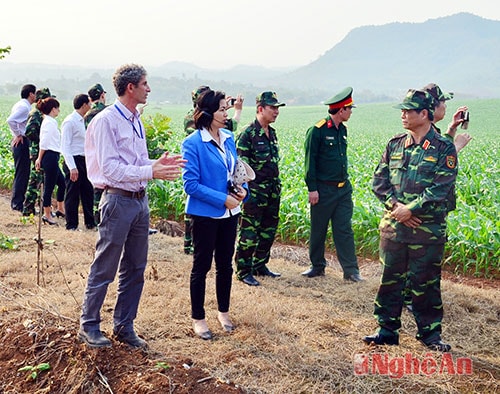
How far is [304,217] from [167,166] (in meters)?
5.02

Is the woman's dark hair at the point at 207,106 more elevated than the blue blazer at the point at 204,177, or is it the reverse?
the woman's dark hair at the point at 207,106

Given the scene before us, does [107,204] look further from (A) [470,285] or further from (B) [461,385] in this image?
(A) [470,285]

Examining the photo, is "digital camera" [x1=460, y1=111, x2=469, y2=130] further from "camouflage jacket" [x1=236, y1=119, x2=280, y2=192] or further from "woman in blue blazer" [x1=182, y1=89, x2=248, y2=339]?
"woman in blue blazer" [x1=182, y1=89, x2=248, y2=339]

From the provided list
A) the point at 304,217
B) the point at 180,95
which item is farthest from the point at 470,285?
the point at 180,95

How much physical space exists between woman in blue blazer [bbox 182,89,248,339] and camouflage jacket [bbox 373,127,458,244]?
127 cm

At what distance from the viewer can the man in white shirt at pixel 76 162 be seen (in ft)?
26.6

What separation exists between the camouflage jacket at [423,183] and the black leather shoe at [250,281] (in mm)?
2072

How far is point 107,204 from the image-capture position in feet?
13.2

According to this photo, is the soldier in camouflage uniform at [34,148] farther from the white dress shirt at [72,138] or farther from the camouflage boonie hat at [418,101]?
the camouflage boonie hat at [418,101]

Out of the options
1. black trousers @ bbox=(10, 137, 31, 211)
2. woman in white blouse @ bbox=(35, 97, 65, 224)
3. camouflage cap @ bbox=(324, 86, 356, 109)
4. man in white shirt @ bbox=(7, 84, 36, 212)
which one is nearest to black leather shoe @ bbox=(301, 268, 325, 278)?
camouflage cap @ bbox=(324, 86, 356, 109)

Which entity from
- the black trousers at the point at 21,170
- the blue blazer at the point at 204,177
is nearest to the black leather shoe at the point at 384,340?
the blue blazer at the point at 204,177

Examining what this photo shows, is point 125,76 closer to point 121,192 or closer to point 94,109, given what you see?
point 121,192

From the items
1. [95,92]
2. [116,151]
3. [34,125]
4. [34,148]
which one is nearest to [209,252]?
[116,151]

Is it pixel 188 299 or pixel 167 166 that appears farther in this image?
pixel 188 299
